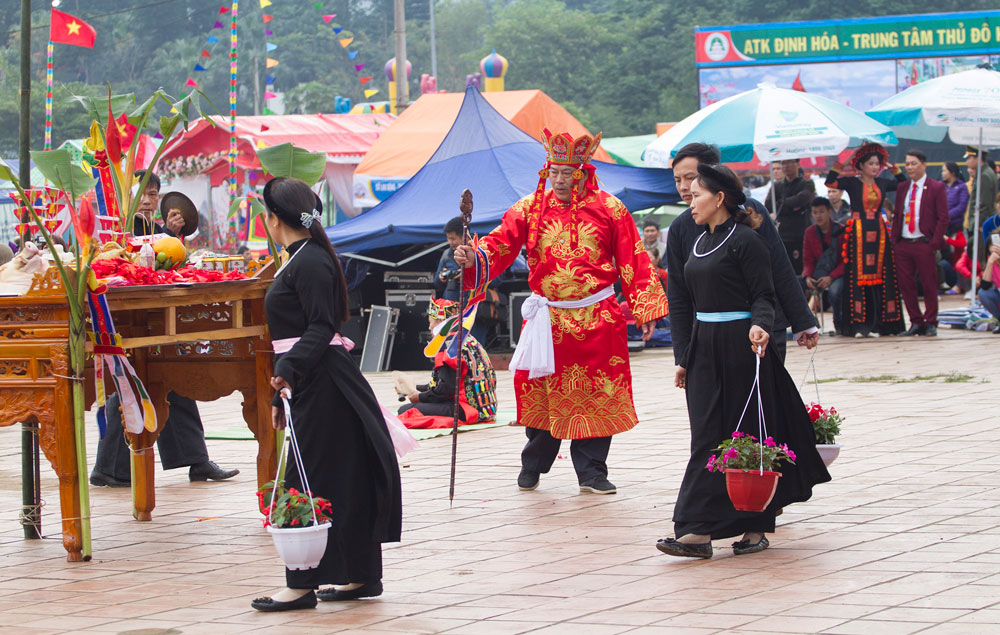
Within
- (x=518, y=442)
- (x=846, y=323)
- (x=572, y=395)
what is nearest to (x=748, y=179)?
(x=846, y=323)

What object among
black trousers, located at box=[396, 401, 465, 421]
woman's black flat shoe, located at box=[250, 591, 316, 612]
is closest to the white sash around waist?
woman's black flat shoe, located at box=[250, 591, 316, 612]

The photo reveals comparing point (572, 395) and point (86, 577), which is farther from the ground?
point (572, 395)

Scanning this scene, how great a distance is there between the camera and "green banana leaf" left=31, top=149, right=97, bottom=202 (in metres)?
6.24

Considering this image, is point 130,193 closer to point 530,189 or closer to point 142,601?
point 142,601

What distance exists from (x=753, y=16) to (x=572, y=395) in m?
44.7

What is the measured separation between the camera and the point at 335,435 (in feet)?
16.9

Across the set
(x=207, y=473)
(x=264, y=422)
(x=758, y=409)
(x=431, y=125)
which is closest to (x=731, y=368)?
(x=758, y=409)

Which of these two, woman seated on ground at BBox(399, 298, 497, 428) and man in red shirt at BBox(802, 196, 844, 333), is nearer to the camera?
woman seated on ground at BBox(399, 298, 497, 428)

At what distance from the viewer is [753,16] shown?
4991cm

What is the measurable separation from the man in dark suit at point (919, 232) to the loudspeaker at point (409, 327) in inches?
205

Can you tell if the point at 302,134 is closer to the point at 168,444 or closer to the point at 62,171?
the point at 168,444

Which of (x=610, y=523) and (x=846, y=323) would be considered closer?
(x=610, y=523)

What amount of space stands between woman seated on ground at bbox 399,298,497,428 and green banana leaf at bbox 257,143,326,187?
12.4 feet

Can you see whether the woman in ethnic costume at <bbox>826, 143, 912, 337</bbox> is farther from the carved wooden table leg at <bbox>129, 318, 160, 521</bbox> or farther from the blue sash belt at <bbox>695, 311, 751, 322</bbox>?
the carved wooden table leg at <bbox>129, 318, 160, 521</bbox>
